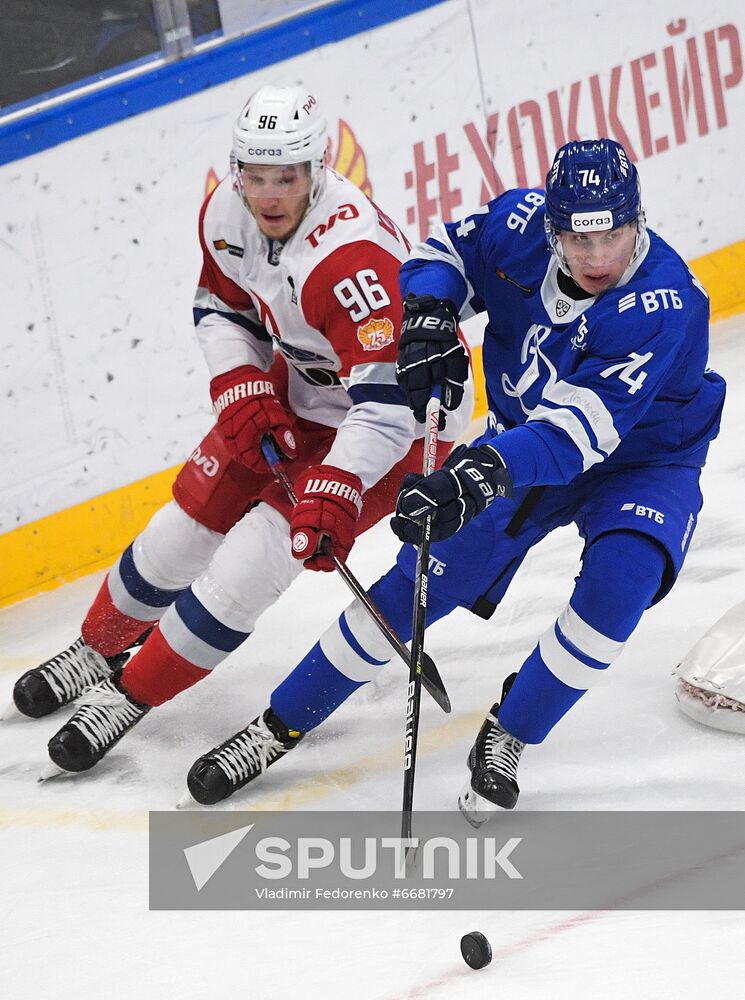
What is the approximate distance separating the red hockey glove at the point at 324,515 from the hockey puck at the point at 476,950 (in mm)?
828

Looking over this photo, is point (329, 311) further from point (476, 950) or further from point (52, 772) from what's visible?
point (476, 950)

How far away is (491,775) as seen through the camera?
2494mm

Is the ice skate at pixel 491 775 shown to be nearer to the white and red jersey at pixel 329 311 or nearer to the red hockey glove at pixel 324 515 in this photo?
the red hockey glove at pixel 324 515

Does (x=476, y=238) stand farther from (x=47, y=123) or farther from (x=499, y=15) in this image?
(x=499, y=15)

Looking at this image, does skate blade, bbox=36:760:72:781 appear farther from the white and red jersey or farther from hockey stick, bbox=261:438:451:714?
the white and red jersey

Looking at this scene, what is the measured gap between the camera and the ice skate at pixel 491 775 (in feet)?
8.14

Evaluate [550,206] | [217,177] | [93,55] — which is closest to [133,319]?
[217,177]

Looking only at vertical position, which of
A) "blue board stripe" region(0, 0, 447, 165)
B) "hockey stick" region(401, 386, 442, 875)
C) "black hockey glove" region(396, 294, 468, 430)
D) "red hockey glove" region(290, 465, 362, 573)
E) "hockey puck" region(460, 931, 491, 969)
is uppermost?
"blue board stripe" region(0, 0, 447, 165)

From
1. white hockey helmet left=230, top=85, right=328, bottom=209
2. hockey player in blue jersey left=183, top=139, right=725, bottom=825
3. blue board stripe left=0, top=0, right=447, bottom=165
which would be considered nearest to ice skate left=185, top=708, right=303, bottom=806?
hockey player in blue jersey left=183, top=139, right=725, bottom=825

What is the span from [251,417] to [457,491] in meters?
0.74

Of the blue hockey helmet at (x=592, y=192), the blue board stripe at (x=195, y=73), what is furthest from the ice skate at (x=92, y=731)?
the blue board stripe at (x=195, y=73)

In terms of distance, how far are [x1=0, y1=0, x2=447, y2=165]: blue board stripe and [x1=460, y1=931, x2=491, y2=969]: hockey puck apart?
2707 millimetres

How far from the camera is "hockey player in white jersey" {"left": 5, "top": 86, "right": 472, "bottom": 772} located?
2.72m

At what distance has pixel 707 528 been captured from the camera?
3633 mm
